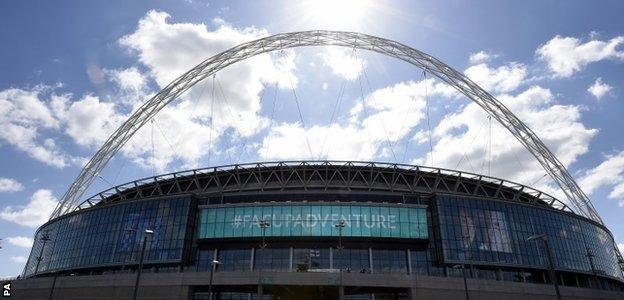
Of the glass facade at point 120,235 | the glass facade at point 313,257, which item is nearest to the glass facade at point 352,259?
the glass facade at point 313,257

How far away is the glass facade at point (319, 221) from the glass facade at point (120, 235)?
507cm

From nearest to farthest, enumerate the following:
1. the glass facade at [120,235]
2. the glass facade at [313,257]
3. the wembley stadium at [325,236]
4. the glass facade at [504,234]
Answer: the wembley stadium at [325,236]
the glass facade at [313,257]
the glass facade at [504,234]
the glass facade at [120,235]

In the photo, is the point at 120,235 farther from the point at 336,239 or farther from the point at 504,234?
the point at 504,234

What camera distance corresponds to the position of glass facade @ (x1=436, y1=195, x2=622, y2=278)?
228 feet

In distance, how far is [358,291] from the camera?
60.2 meters

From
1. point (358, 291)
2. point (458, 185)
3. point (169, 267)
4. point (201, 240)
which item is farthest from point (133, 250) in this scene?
point (458, 185)

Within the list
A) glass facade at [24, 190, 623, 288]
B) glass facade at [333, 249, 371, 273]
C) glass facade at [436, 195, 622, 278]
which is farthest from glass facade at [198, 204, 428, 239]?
glass facade at [436, 195, 622, 278]

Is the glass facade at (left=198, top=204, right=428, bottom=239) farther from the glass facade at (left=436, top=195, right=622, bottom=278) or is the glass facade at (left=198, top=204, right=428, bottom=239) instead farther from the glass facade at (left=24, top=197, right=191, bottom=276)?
the glass facade at (left=24, top=197, right=191, bottom=276)

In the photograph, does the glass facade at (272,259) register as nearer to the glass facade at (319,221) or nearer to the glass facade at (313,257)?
the glass facade at (313,257)

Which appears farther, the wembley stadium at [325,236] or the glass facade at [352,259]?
the glass facade at [352,259]

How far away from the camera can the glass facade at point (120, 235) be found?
71125 mm

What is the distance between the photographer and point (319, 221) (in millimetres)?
69312

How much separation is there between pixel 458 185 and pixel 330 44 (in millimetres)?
35286

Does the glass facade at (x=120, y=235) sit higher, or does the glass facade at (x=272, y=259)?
the glass facade at (x=120, y=235)
